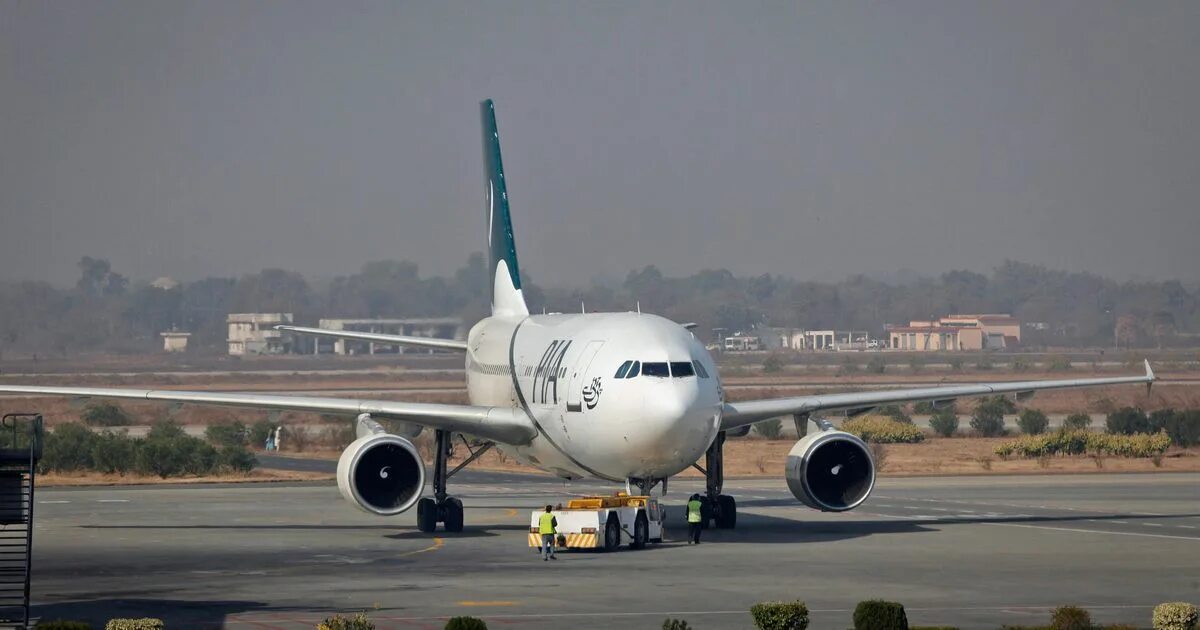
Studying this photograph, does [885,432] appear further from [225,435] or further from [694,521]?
[694,521]

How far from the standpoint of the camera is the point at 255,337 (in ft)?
587

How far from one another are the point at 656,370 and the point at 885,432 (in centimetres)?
4095

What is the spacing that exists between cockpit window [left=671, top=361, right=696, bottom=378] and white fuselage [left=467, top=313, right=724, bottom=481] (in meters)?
0.02

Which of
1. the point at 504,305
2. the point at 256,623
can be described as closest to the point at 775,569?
the point at 256,623

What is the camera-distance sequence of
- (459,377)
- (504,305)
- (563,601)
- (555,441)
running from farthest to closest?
(459,377), (504,305), (555,441), (563,601)

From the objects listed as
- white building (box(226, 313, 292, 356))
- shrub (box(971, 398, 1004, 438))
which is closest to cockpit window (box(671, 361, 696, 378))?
shrub (box(971, 398, 1004, 438))

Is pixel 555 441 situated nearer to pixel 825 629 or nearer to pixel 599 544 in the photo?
pixel 599 544

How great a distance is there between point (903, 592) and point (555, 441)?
10.7 metres

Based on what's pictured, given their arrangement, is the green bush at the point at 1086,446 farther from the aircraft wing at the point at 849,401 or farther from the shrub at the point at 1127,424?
the aircraft wing at the point at 849,401

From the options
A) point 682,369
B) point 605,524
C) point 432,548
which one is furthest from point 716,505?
point 432,548

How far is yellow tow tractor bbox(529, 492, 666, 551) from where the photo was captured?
32656 millimetres

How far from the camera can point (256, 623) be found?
22.8 meters

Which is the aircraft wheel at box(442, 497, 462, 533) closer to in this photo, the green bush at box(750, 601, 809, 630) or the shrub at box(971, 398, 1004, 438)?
the green bush at box(750, 601, 809, 630)

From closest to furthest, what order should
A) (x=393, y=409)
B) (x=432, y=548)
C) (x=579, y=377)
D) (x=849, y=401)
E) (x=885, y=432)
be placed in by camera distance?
(x=432, y=548), (x=579, y=377), (x=393, y=409), (x=849, y=401), (x=885, y=432)
